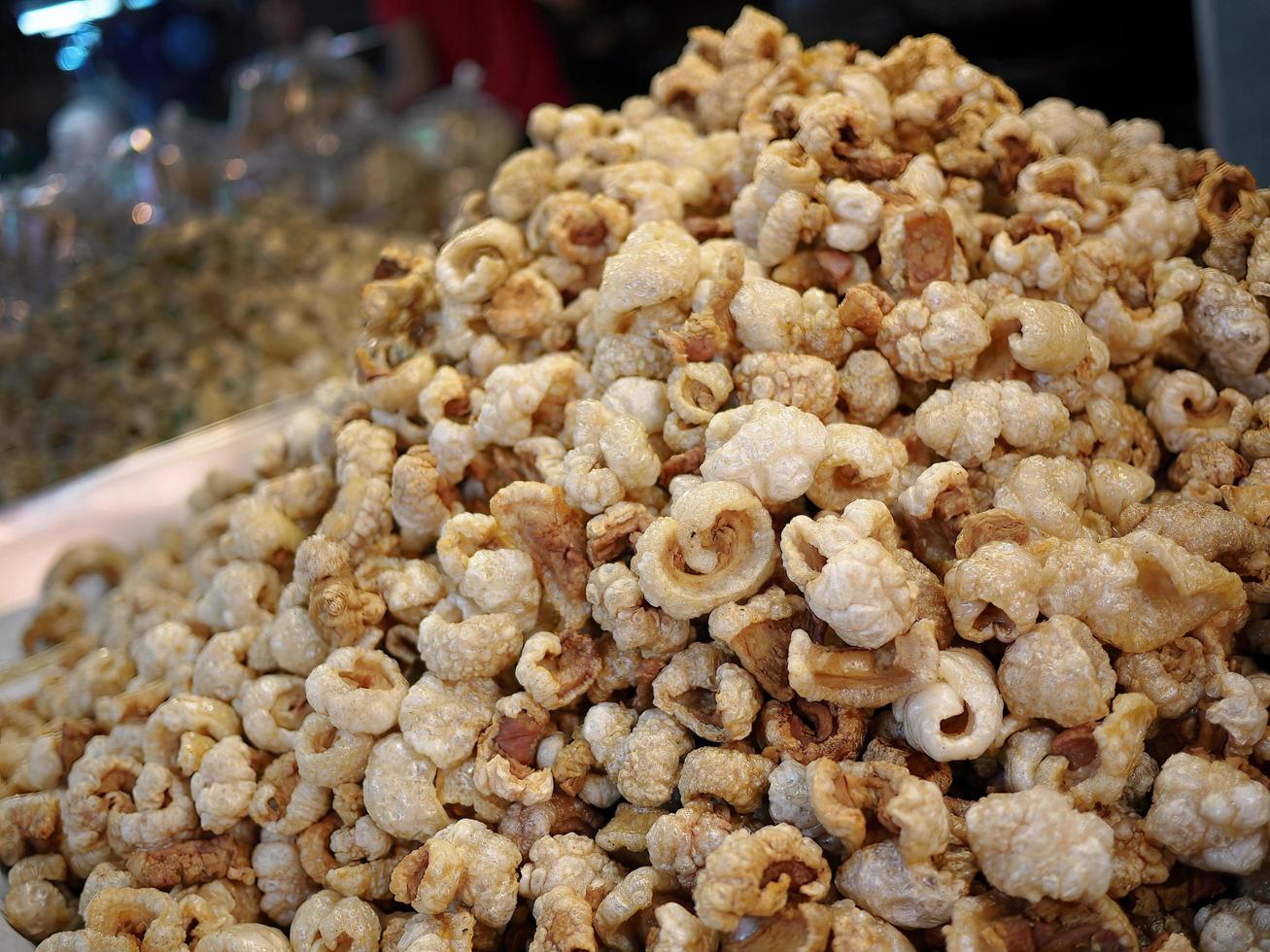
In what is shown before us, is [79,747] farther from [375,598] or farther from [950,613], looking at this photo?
[950,613]

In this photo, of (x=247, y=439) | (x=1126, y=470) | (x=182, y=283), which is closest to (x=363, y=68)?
(x=182, y=283)

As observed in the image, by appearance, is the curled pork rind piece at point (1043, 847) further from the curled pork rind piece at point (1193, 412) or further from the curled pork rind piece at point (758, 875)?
the curled pork rind piece at point (1193, 412)

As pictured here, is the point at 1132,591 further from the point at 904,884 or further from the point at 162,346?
the point at 162,346

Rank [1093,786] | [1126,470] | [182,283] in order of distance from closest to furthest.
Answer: [1093,786] < [1126,470] < [182,283]

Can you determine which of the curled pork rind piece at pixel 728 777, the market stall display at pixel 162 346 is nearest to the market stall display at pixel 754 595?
the curled pork rind piece at pixel 728 777

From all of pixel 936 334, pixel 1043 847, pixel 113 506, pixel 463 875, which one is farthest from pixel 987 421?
pixel 113 506

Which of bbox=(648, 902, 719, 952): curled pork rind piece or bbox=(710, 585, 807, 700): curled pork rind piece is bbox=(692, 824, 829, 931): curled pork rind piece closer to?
bbox=(648, 902, 719, 952): curled pork rind piece
